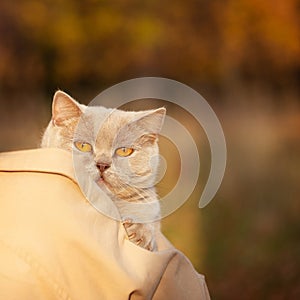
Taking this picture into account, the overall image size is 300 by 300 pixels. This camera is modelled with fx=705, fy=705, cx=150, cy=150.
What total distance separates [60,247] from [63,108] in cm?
29

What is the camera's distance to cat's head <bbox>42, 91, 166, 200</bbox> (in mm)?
1023

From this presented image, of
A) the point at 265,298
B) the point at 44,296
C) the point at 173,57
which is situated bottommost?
the point at 265,298

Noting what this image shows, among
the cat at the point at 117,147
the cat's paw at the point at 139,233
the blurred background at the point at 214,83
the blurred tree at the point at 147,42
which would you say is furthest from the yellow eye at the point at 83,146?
the blurred tree at the point at 147,42

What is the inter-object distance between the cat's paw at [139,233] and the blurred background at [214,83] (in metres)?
1.85

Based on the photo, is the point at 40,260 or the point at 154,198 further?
the point at 154,198

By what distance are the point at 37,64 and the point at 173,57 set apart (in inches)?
24.3

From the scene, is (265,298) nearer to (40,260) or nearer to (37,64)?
(37,64)

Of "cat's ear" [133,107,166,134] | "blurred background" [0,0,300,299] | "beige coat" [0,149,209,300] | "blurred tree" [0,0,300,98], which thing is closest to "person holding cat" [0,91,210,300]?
"beige coat" [0,149,209,300]

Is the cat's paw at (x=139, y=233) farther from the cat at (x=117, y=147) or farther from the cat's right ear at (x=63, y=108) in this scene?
the cat's right ear at (x=63, y=108)

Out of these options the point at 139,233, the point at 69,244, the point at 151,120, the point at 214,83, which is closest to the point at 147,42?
the point at 214,83

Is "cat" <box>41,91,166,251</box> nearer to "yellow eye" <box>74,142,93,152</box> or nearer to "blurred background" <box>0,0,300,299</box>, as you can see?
"yellow eye" <box>74,142,93,152</box>

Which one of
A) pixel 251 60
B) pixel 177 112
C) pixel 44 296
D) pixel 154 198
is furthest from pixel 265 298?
pixel 44 296

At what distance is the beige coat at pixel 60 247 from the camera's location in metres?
0.81

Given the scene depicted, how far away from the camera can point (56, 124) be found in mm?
1067
